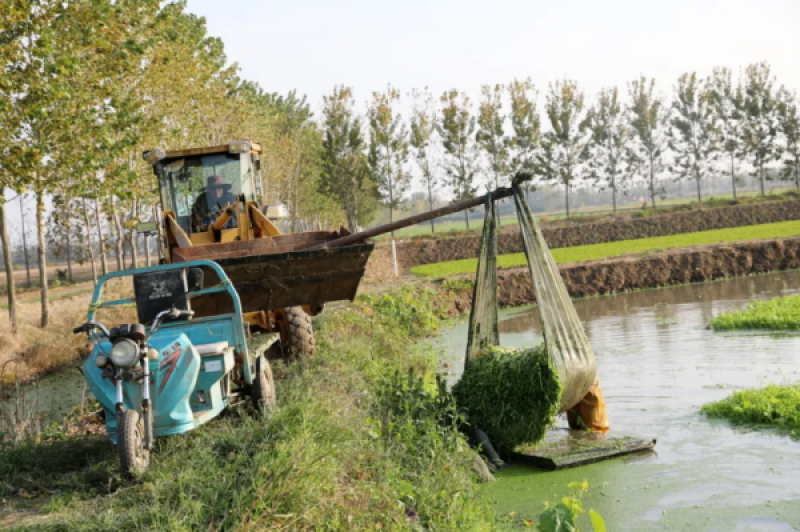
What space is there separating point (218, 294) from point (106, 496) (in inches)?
142

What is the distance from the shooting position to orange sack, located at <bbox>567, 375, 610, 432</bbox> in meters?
9.87

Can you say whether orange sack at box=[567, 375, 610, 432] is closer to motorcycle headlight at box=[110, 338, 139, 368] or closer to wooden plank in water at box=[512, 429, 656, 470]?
wooden plank in water at box=[512, 429, 656, 470]

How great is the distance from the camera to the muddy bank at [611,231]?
4588 cm

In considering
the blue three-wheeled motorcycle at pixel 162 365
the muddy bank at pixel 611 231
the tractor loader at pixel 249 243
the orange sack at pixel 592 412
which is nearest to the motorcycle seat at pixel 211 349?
the blue three-wheeled motorcycle at pixel 162 365

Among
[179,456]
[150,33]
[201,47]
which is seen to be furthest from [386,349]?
[201,47]

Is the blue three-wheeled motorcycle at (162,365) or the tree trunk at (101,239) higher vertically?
the tree trunk at (101,239)

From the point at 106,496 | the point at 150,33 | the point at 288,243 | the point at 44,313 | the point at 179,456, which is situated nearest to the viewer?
the point at 106,496

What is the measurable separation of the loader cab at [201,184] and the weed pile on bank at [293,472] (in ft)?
11.5

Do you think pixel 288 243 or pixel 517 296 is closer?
pixel 288 243

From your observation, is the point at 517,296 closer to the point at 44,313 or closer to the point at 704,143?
the point at 44,313

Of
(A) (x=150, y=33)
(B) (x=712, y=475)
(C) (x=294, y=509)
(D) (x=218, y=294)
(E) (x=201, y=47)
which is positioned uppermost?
(E) (x=201, y=47)

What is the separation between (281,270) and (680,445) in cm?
524

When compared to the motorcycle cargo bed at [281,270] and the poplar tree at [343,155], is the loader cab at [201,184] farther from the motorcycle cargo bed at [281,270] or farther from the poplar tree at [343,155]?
the poplar tree at [343,155]

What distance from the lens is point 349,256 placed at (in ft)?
31.6
